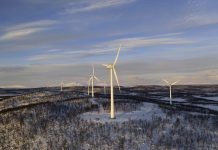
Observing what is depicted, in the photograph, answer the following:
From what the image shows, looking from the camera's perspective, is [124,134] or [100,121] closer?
[124,134]

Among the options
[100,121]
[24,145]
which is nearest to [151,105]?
[100,121]

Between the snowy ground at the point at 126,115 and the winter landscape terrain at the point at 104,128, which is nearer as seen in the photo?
A: the winter landscape terrain at the point at 104,128

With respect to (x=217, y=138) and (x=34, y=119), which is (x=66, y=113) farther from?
(x=217, y=138)

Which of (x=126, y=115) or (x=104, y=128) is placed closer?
(x=104, y=128)

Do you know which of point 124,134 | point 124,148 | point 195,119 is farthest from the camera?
point 195,119

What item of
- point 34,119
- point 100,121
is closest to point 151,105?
point 100,121

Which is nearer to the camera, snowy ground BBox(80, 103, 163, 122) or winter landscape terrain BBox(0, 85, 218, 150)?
winter landscape terrain BBox(0, 85, 218, 150)

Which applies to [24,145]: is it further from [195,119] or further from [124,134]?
[195,119]

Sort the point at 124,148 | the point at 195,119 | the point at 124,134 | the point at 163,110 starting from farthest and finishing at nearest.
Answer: the point at 163,110
the point at 195,119
the point at 124,134
the point at 124,148

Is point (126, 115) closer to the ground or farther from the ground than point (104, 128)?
farther from the ground
